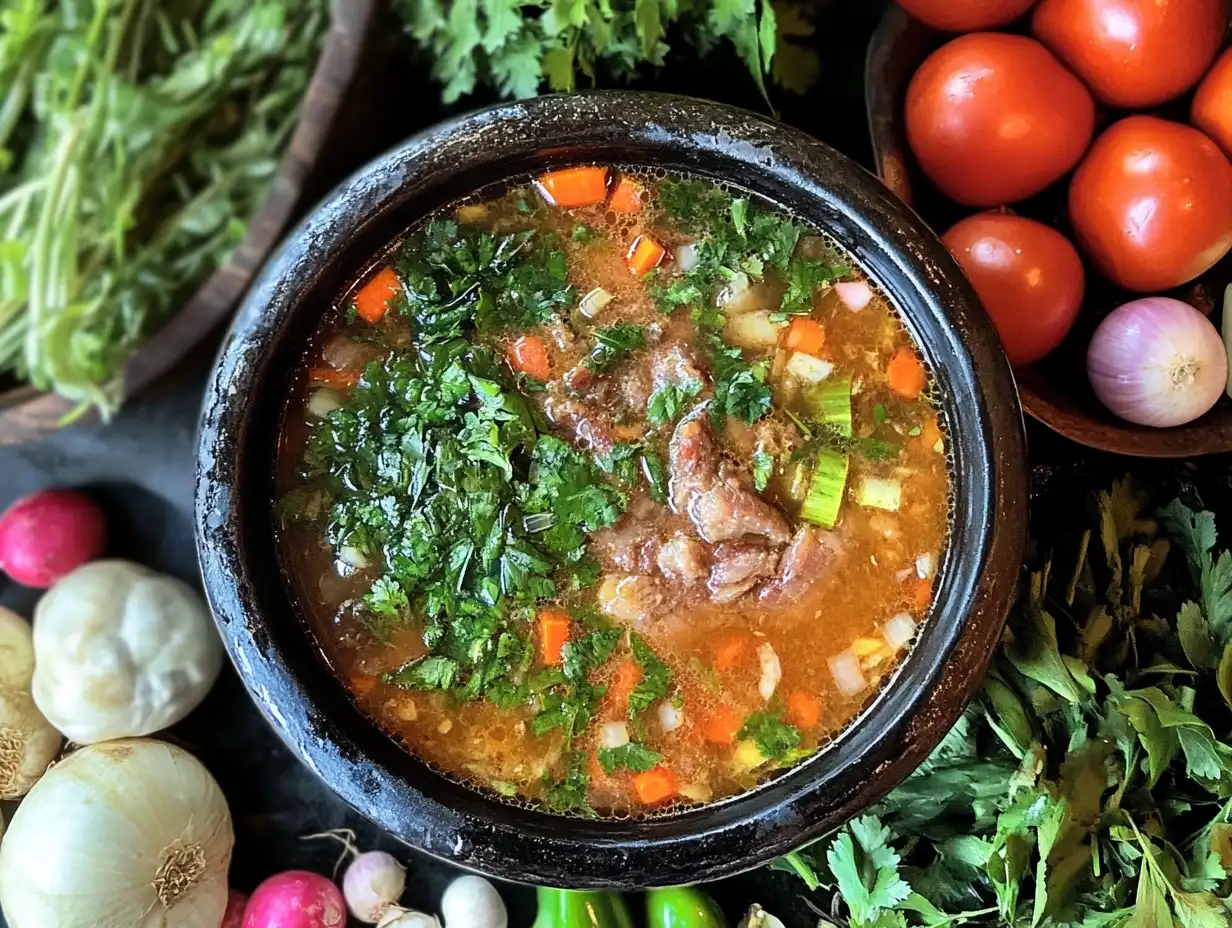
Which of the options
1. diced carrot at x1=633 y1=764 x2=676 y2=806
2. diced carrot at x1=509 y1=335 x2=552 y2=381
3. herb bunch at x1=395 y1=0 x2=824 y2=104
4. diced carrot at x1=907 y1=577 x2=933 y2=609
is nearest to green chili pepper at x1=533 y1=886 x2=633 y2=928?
diced carrot at x1=633 y1=764 x2=676 y2=806

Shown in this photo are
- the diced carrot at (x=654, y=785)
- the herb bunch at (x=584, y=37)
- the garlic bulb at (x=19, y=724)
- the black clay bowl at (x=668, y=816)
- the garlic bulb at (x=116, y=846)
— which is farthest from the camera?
the garlic bulb at (x=19, y=724)

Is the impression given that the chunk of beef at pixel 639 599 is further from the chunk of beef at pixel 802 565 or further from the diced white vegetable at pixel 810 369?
the diced white vegetable at pixel 810 369

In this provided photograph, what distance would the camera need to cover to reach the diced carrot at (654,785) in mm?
1587

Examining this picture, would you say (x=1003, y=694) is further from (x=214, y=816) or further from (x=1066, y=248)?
(x=214, y=816)

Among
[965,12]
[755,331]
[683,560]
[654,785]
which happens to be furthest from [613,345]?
[965,12]

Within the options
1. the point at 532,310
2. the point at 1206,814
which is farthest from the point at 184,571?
the point at 1206,814

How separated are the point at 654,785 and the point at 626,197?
33.1 inches

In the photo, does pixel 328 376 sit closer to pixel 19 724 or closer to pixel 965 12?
pixel 19 724

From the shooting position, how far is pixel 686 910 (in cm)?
192

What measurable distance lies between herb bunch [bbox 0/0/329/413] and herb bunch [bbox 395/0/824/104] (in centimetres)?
28

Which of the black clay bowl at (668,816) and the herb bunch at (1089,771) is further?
the herb bunch at (1089,771)

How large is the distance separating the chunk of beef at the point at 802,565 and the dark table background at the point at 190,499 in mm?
616

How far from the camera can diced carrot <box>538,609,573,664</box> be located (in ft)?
5.28

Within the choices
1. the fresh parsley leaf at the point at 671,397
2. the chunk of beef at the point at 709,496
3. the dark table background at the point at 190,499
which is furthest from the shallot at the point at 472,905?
the fresh parsley leaf at the point at 671,397
